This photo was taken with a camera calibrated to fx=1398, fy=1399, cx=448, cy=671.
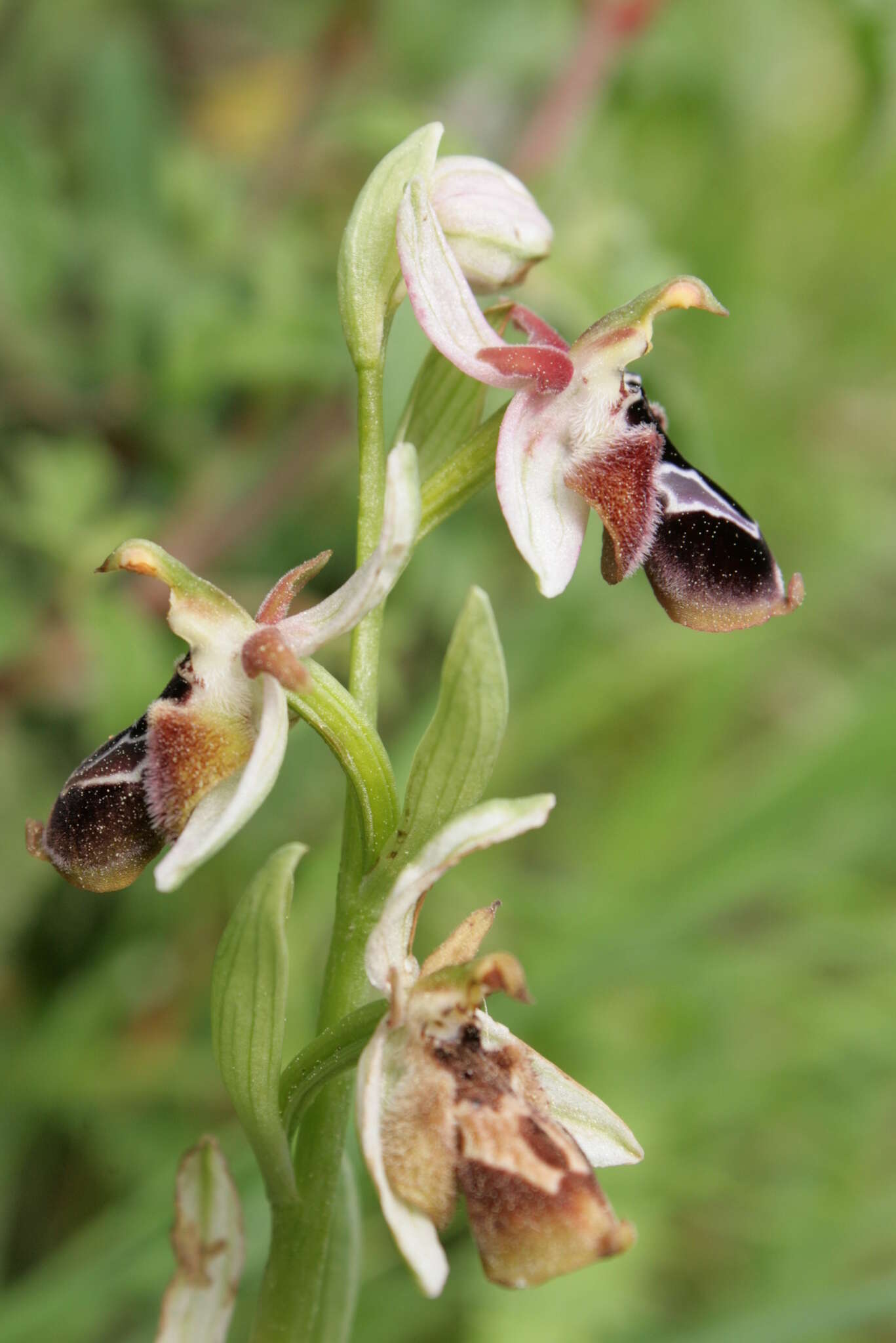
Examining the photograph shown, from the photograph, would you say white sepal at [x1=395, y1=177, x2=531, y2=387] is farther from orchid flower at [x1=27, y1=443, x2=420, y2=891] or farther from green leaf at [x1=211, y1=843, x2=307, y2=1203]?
green leaf at [x1=211, y1=843, x2=307, y2=1203]

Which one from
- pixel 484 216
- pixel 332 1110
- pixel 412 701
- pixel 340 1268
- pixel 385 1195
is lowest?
pixel 412 701

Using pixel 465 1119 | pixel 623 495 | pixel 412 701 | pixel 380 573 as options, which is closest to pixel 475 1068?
pixel 465 1119

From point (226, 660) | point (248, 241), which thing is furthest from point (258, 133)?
point (226, 660)

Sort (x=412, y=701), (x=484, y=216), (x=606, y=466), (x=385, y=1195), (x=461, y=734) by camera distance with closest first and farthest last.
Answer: (x=385, y=1195)
(x=461, y=734)
(x=606, y=466)
(x=484, y=216)
(x=412, y=701)

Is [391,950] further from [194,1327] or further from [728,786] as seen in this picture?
[728,786]

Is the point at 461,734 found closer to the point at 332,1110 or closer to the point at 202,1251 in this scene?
the point at 332,1110

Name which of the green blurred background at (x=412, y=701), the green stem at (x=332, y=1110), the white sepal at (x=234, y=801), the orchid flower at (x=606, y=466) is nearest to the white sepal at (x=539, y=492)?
the orchid flower at (x=606, y=466)
